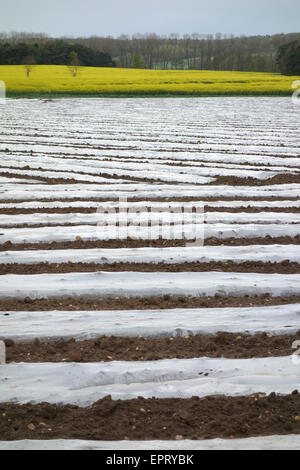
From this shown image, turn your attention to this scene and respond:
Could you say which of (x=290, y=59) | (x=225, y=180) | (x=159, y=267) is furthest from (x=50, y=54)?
(x=159, y=267)

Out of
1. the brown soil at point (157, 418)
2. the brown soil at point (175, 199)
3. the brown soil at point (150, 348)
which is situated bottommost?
the brown soil at point (157, 418)

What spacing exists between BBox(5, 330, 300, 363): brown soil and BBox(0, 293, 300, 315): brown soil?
1.23 ft

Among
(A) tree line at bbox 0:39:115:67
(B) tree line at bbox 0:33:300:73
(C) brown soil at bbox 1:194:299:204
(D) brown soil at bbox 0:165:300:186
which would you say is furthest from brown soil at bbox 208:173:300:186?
(B) tree line at bbox 0:33:300:73

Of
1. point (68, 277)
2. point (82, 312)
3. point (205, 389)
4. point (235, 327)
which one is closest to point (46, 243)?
point (68, 277)

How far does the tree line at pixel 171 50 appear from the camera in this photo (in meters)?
40.1

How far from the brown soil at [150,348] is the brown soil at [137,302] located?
375 millimetres

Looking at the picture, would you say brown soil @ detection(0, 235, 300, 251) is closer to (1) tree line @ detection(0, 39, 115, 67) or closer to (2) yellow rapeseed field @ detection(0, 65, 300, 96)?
(2) yellow rapeseed field @ detection(0, 65, 300, 96)

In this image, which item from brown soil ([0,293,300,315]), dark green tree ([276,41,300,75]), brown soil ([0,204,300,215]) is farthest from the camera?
dark green tree ([276,41,300,75])

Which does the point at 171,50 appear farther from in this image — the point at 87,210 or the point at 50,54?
the point at 87,210

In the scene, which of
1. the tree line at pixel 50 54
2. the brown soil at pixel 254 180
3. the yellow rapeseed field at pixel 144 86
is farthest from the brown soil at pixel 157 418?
the tree line at pixel 50 54

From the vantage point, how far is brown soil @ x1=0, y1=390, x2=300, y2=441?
199 cm

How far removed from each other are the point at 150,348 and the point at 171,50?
168ft

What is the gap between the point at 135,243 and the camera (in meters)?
4.12

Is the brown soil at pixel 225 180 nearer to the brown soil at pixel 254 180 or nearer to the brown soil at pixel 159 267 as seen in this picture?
the brown soil at pixel 254 180
